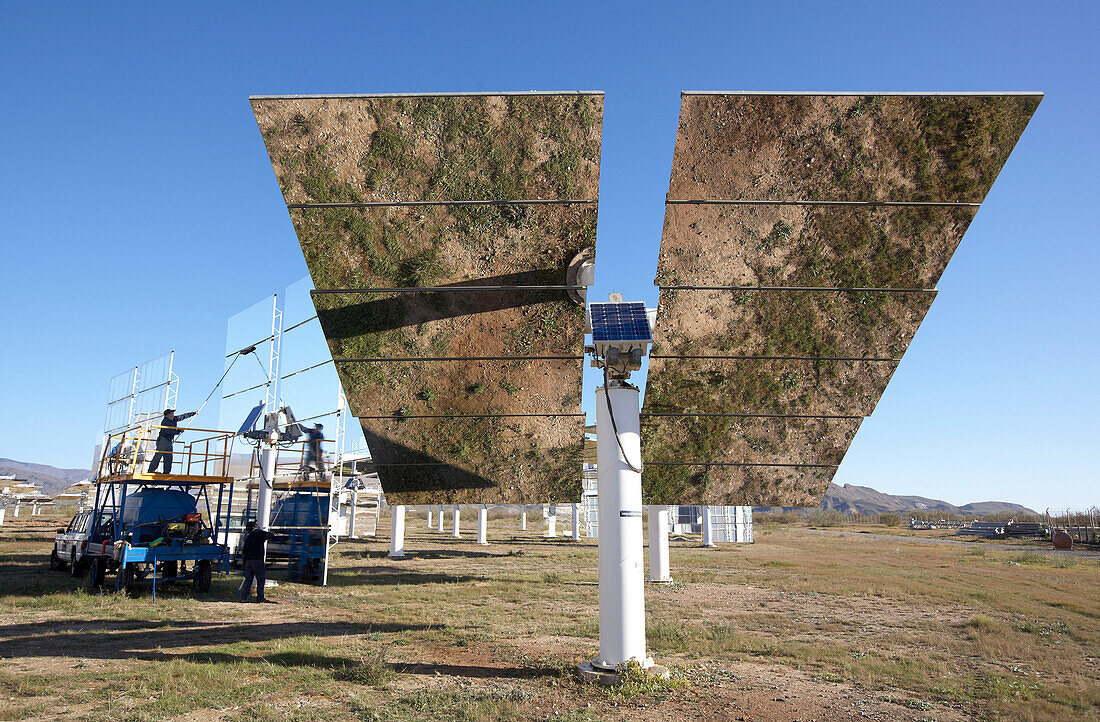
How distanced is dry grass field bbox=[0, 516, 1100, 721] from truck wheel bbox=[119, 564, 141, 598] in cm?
53

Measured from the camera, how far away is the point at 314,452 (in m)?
23.9

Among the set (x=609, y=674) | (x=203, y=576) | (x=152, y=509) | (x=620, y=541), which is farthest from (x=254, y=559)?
(x=620, y=541)

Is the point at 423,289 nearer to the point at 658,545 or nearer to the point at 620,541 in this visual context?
the point at 620,541

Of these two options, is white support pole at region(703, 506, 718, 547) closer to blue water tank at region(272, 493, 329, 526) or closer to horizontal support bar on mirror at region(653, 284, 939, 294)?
blue water tank at region(272, 493, 329, 526)

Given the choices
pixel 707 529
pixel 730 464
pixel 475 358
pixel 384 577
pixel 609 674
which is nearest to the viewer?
pixel 609 674

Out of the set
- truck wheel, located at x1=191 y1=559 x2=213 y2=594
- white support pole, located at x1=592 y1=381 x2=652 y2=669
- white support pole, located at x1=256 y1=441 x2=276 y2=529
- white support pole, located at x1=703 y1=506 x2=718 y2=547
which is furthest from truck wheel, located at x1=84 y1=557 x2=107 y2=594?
white support pole, located at x1=703 y1=506 x2=718 y2=547

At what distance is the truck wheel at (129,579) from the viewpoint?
19.3m

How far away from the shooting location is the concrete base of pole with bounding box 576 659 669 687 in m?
9.75

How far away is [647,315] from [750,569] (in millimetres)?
24210

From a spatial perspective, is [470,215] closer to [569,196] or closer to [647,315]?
[569,196]

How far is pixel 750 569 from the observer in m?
30.9

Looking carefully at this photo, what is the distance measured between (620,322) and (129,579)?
712 inches

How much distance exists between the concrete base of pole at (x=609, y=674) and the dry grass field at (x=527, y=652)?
190mm

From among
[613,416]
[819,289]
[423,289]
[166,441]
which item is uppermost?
[819,289]
